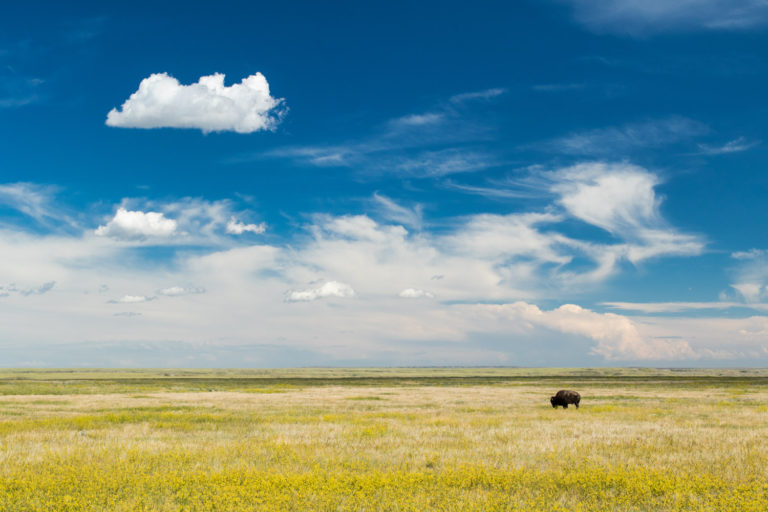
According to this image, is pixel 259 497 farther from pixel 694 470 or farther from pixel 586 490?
pixel 694 470

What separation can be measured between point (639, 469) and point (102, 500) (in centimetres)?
1172

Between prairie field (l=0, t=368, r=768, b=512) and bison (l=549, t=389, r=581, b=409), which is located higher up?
prairie field (l=0, t=368, r=768, b=512)

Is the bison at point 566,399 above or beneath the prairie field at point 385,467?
beneath

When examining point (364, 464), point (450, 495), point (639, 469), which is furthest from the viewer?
point (364, 464)

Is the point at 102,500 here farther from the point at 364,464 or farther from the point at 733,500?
the point at 733,500

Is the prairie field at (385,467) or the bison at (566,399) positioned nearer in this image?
the prairie field at (385,467)

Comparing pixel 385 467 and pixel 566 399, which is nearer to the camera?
pixel 385 467

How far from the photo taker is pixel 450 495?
10.9 m

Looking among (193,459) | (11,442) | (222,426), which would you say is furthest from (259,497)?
(222,426)

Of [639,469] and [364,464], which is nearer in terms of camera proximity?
[639,469]

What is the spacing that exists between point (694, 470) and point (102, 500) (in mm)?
13231

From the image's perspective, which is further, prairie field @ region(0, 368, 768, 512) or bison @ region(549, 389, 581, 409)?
bison @ region(549, 389, 581, 409)

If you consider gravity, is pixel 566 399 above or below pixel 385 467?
below

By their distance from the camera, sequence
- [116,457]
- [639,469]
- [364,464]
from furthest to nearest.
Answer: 1. [116,457]
2. [364,464]
3. [639,469]
